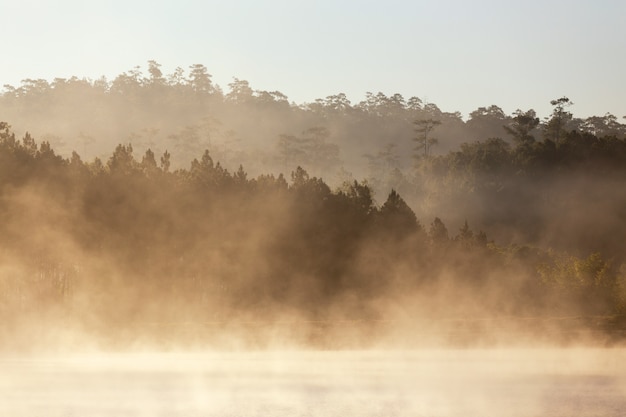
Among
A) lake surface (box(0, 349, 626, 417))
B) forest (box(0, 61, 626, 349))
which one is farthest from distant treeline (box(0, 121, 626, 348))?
lake surface (box(0, 349, 626, 417))

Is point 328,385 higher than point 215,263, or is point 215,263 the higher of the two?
point 215,263

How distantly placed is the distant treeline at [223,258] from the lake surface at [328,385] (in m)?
12.3

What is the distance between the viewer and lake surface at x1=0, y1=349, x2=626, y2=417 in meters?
15.6

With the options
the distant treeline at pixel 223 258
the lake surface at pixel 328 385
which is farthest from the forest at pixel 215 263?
the lake surface at pixel 328 385

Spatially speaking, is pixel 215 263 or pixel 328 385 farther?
pixel 215 263

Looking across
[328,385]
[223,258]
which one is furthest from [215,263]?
[328,385]

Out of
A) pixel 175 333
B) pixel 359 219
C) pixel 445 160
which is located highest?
pixel 445 160

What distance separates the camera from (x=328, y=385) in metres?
19.0

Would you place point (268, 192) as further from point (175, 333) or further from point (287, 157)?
point (287, 157)

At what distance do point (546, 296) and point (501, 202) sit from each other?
163 feet

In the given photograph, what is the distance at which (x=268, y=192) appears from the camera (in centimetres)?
5012

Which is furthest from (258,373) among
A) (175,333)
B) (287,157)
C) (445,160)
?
(287,157)

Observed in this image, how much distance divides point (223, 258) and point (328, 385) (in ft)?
91.0

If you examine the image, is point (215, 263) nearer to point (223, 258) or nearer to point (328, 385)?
point (223, 258)
